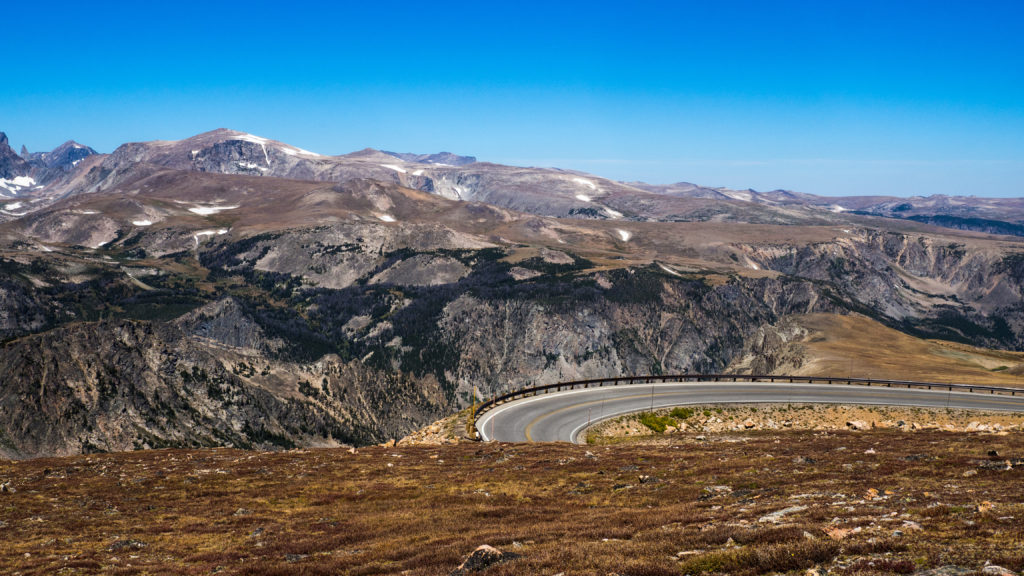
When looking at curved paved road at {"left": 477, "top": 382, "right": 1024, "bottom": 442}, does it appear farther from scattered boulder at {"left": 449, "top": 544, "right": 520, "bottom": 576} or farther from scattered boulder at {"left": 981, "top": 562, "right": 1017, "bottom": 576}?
scattered boulder at {"left": 981, "top": 562, "right": 1017, "bottom": 576}

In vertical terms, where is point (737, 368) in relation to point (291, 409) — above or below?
above

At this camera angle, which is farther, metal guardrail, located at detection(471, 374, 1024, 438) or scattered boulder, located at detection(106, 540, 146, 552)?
metal guardrail, located at detection(471, 374, 1024, 438)

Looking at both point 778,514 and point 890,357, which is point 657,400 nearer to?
point 778,514

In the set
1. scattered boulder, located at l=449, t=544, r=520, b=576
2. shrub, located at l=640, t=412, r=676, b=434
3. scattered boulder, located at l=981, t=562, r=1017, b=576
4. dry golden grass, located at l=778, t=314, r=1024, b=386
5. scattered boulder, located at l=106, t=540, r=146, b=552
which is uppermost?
scattered boulder, located at l=981, t=562, r=1017, b=576

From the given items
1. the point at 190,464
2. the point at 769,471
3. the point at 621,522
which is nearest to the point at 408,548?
the point at 621,522

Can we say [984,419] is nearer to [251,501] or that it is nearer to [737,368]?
[251,501]

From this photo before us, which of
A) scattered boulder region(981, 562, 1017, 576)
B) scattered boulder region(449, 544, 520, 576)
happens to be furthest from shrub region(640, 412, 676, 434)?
scattered boulder region(981, 562, 1017, 576)

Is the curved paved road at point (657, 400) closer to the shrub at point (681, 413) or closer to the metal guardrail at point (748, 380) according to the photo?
the metal guardrail at point (748, 380)
